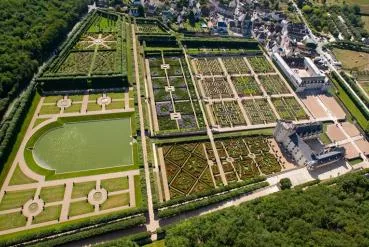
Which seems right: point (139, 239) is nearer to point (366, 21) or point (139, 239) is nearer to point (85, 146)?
point (85, 146)

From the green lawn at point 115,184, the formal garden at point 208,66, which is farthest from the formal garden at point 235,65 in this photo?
the green lawn at point 115,184

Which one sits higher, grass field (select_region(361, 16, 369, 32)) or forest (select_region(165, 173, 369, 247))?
grass field (select_region(361, 16, 369, 32))

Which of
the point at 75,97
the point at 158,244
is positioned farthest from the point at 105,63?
the point at 158,244

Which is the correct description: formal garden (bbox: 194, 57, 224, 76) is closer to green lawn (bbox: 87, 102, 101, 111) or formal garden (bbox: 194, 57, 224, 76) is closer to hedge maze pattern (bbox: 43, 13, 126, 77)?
hedge maze pattern (bbox: 43, 13, 126, 77)

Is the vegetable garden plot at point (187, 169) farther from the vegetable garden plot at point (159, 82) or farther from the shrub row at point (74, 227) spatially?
the vegetable garden plot at point (159, 82)

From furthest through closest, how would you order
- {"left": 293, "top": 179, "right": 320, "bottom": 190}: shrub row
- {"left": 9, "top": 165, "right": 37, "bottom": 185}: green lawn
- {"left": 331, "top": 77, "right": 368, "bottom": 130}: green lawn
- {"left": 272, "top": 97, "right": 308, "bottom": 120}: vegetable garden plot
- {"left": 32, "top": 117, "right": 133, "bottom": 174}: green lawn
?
{"left": 331, "top": 77, "right": 368, "bottom": 130}: green lawn → {"left": 272, "top": 97, "right": 308, "bottom": 120}: vegetable garden plot → {"left": 32, "top": 117, "right": 133, "bottom": 174}: green lawn → {"left": 293, "top": 179, "right": 320, "bottom": 190}: shrub row → {"left": 9, "top": 165, "right": 37, "bottom": 185}: green lawn

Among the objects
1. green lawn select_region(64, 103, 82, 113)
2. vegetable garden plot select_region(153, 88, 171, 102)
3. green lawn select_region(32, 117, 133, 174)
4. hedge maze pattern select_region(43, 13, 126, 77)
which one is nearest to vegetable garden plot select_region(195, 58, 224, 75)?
vegetable garden plot select_region(153, 88, 171, 102)

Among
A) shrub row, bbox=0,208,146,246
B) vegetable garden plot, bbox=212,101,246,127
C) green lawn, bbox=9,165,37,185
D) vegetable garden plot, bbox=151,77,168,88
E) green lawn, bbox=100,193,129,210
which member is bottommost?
shrub row, bbox=0,208,146,246

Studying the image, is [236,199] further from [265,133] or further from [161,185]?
[265,133]
